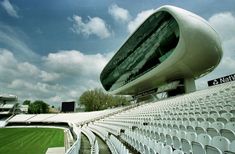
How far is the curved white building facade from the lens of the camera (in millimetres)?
24052

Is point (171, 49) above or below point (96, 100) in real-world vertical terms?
above

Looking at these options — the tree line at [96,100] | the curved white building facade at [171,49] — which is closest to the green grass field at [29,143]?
the curved white building facade at [171,49]

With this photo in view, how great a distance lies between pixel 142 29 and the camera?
1188 inches

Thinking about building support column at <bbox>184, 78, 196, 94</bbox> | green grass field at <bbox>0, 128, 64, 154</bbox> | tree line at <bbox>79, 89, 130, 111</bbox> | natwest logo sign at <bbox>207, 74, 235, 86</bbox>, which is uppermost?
tree line at <bbox>79, 89, 130, 111</bbox>

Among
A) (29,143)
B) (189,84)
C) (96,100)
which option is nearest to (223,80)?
(189,84)

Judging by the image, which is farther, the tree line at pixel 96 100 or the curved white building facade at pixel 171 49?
the tree line at pixel 96 100

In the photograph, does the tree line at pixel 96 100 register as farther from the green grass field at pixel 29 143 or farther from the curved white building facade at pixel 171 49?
the green grass field at pixel 29 143

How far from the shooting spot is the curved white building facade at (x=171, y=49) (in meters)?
24.1

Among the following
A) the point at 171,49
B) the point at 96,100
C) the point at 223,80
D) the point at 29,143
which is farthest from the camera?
the point at 96,100

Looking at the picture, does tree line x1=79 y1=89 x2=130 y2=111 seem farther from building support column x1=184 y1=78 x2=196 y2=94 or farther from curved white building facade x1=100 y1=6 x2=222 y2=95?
building support column x1=184 y1=78 x2=196 y2=94

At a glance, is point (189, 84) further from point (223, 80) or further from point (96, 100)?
point (96, 100)

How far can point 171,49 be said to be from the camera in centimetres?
2711

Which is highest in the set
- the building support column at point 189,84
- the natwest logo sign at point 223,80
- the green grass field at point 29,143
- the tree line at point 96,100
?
the tree line at point 96,100

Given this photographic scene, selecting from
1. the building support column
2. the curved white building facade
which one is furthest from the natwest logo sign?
the building support column
